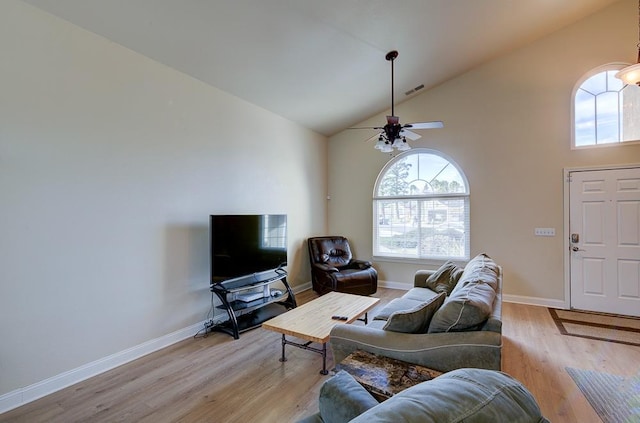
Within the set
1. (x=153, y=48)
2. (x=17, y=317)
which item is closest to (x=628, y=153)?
(x=153, y=48)

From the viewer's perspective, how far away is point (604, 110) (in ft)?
14.4

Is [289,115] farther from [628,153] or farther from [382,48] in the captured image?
[628,153]

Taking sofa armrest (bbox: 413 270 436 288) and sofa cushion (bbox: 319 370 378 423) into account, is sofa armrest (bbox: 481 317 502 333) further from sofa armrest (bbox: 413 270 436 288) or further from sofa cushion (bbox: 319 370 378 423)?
sofa armrest (bbox: 413 270 436 288)

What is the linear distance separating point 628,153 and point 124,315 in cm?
663

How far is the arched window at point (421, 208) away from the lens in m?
5.28

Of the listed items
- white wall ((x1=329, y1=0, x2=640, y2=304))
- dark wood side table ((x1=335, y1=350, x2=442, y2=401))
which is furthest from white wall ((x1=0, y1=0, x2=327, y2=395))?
white wall ((x1=329, y1=0, x2=640, y2=304))

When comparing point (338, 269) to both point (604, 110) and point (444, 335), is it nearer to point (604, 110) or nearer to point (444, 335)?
point (444, 335)

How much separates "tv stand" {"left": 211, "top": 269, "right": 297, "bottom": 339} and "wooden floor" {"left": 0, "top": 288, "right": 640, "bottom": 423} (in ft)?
0.60

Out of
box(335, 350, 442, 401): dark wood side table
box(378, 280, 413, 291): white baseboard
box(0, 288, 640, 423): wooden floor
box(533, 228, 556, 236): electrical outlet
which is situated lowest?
box(0, 288, 640, 423): wooden floor

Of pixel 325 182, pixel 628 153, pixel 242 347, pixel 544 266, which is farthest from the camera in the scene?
pixel 325 182

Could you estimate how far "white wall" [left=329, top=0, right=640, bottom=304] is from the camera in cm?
436

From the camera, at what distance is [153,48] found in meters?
3.07

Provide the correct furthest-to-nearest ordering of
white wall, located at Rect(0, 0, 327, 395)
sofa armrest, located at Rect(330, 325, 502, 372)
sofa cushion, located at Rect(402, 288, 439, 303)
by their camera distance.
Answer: sofa cushion, located at Rect(402, 288, 439, 303) → white wall, located at Rect(0, 0, 327, 395) → sofa armrest, located at Rect(330, 325, 502, 372)

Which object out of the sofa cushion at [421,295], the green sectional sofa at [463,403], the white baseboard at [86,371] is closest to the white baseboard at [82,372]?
the white baseboard at [86,371]
